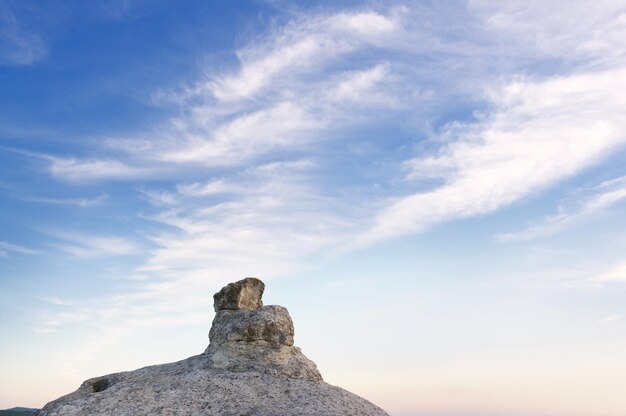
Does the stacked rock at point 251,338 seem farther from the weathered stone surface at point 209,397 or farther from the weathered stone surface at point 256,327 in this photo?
the weathered stone surface at point 209,397

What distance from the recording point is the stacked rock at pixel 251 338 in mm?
24125

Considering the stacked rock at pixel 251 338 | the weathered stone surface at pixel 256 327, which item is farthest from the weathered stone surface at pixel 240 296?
the weathered stone surface at pixel 256 327

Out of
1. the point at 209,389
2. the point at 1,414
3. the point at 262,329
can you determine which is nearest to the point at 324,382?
the point at 262,329

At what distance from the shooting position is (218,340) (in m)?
25.5

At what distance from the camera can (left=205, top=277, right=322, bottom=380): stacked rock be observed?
24.1 m

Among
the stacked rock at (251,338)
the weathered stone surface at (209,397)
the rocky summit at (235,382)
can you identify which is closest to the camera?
the weathered stone surface at (209,397)

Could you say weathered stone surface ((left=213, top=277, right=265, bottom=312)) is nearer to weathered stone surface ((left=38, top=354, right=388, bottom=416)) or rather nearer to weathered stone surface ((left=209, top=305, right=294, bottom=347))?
weathered stone surface ((left=209, top=305, right=294, bottom=347))

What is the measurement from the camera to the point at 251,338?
25031mm

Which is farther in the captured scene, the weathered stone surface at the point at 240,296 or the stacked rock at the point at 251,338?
the weathered stone surface at the point at 240,296

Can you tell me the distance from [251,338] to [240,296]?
88.2 inches

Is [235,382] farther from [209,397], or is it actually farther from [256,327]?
[256,327]

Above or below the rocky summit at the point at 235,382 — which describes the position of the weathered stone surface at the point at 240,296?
above

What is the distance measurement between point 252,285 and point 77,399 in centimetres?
846

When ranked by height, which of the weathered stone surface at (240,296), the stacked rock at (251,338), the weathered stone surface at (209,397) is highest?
the weathered stone surface at (240,296)
